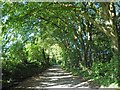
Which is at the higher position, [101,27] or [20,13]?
[20,13]

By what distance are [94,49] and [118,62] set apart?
48.4ft

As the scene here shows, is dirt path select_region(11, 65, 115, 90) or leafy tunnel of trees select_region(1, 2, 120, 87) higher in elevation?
leafy tunnel of trees select_region(1, 2, 120, 87)

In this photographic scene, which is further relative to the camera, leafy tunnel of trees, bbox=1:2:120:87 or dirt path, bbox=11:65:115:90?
dirt path, bbox=11:65:115:90

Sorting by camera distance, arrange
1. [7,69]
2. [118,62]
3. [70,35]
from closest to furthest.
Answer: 1. [118,62]
2. [7,69]
3. [70,35]

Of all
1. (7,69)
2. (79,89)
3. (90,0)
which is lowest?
(79,89)

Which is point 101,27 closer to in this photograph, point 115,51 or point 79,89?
point 115,51

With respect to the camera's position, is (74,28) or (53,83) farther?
(74,28)

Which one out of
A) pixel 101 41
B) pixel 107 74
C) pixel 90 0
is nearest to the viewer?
pixel 107 74

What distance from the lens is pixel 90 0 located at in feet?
52.3

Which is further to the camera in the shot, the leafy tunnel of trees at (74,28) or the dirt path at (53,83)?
the dirt path at (53,83)

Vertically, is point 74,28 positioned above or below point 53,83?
Result: above

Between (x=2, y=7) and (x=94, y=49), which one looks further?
(x=94, y=49)

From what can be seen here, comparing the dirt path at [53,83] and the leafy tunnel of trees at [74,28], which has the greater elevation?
the leafy tunnel of trees at [74,28]

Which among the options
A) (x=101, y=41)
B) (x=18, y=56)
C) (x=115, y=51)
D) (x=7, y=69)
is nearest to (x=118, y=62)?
(x=115, y=51)
